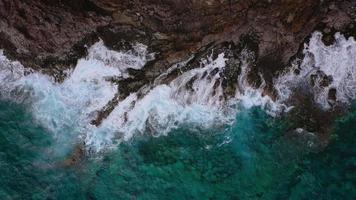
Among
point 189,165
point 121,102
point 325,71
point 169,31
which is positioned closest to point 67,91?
point 121,102

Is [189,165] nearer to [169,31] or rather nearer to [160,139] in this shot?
[160,139]

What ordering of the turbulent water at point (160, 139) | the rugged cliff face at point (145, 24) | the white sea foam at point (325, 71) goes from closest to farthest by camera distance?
the rugged cliff face at point (145, 24) < the turbulent water at point (160, 139) < the white sea foam at point (325, 71)

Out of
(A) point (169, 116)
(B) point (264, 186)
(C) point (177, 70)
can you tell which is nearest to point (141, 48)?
(C) point (177, 70)

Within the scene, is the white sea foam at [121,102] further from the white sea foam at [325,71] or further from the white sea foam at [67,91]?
the white sea foam at [325,71]

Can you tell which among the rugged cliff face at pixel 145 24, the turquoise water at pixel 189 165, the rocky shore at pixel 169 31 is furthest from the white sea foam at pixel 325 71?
the rugged cliff face at pixel 145 24

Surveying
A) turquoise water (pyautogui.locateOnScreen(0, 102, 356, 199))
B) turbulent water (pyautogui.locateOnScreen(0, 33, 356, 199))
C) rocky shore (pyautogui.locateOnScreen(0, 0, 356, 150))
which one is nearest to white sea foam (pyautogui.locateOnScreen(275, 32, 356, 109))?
turbulent water (pyautogui.locateOnScreen(0, 33, 356, 199))

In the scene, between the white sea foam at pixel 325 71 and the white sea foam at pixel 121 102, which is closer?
the white sea foam at pixel 121 102
